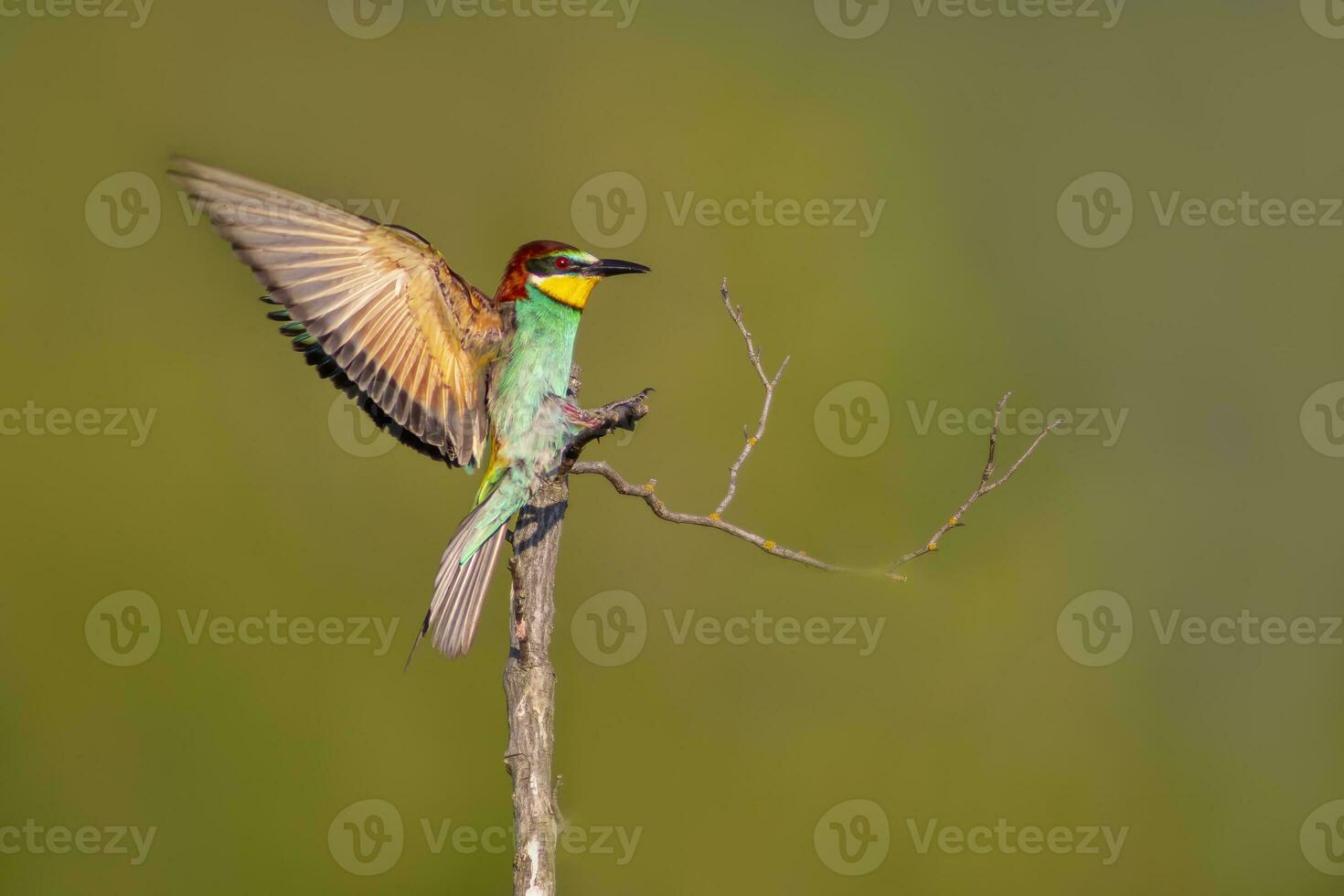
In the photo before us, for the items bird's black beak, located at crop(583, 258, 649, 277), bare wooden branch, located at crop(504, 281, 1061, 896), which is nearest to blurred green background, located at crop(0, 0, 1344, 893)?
bird's black beak, located at crop(583, 258, 649, 277)

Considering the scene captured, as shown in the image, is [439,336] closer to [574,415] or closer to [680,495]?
[574,415]

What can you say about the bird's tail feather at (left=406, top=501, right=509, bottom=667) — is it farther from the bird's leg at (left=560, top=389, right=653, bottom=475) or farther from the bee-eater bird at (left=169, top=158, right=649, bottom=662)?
the bird's leg at (left=560, top=389, right=653, bottom=475)

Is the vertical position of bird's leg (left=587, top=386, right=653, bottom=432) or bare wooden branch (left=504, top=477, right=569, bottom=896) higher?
bird's leg (left=587, top=386, right=653, bottom=432)

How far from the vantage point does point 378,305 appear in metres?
2.70

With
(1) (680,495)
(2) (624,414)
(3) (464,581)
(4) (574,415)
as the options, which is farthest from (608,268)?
(1) (680,495)

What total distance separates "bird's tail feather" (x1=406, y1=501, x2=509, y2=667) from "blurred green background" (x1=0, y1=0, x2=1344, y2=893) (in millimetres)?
2150

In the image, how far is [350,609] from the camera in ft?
17.0

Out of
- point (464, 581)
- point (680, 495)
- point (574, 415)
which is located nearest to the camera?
point (464, 581)

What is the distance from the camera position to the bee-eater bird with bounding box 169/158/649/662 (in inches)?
101

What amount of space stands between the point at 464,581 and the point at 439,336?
0.59 metres

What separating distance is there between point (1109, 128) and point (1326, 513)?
94.8 inches

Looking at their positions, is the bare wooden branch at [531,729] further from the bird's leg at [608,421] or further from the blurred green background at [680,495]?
the blurred green background at [680,495]

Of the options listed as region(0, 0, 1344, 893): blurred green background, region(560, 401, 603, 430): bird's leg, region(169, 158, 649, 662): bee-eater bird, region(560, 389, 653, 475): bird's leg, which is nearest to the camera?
region(560, 389, 653, 475): bird's leg

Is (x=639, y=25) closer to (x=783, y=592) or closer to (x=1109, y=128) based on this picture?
(x=1109, y=128)
